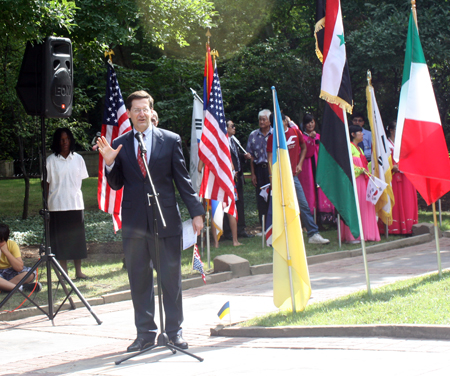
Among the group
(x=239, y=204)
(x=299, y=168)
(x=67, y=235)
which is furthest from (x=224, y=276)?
(x=239, y=204)

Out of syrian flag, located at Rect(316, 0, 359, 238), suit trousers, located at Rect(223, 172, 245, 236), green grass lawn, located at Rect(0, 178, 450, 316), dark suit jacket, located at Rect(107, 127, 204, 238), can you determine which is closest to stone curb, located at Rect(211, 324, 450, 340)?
dark suit jacket, located at Rect(107, 127, 204, 238)

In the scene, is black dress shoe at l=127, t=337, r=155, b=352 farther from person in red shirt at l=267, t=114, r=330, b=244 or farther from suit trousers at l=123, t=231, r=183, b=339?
person in red shirt at l=267, t=114, r=330, b=244

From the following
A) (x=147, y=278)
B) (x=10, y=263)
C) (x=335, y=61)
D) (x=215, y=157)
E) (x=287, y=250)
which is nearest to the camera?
(x=147, y=278)

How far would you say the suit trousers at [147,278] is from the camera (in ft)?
18.3

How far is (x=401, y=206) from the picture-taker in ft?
43.1

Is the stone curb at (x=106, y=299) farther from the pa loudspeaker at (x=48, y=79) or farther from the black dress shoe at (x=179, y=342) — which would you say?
the black dress shoe at (x=179, y=342)

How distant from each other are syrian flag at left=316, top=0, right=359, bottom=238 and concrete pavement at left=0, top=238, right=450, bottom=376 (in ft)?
4.28

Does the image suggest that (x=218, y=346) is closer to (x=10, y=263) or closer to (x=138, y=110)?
(x=138, y=110)

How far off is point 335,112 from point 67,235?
4570 mm

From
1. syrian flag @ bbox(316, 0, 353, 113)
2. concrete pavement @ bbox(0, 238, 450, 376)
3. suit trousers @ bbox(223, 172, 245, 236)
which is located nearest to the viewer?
concrete pavement @ bbox(0, 238, 450, 376)

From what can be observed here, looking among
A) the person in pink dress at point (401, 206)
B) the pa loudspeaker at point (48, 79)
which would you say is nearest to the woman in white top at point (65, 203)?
the pa loudspeaker at point (48, 79)

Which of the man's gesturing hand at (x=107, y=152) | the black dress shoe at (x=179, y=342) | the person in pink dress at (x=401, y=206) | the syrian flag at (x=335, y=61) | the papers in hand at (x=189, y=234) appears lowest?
the black dress shoe at (x=179, y=342)

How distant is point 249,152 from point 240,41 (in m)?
15.3

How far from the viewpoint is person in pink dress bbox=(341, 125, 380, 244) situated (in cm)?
1205
